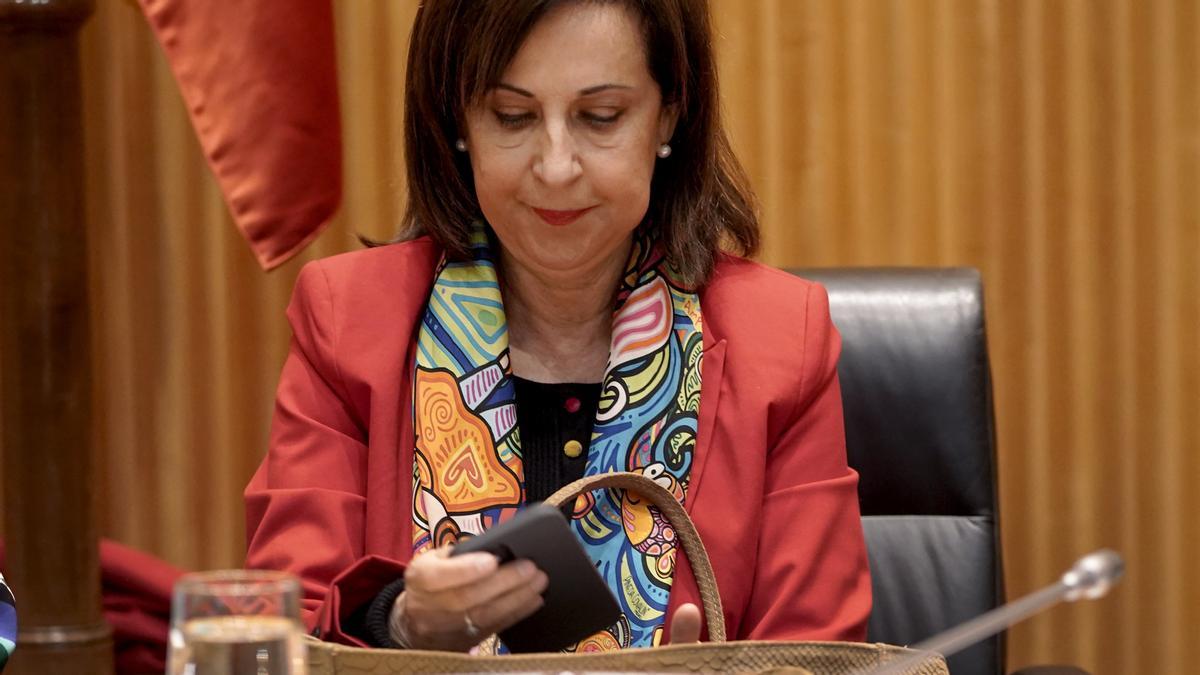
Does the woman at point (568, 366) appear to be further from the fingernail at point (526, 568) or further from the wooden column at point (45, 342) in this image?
the fingernail at point (526, 568)

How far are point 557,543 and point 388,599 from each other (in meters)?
0.21

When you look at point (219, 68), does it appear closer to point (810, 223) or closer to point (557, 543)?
point (810, 223)

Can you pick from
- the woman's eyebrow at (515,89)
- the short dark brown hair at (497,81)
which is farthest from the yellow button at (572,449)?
the woman's eyebrow at (515,89)

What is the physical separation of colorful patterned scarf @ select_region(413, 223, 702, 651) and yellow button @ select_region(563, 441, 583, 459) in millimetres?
45

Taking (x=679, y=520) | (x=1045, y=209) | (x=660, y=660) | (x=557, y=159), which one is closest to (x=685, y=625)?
(x=660, y=660)

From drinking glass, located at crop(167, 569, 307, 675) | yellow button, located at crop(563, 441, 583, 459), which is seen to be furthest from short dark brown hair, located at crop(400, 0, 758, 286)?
drinking glass, located at crop(167, 569, 307, 675)

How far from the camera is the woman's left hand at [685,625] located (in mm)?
1271

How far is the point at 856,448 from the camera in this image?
197 cm

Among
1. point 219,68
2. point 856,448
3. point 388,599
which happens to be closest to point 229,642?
point 388,599

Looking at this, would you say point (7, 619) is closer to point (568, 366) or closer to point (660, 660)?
point (568, 366)

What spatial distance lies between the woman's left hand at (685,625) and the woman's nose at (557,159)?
1.73ft

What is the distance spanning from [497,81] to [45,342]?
0.51 m

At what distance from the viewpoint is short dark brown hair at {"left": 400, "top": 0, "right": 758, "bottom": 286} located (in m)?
1.67

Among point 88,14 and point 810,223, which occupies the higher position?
point 88,14
